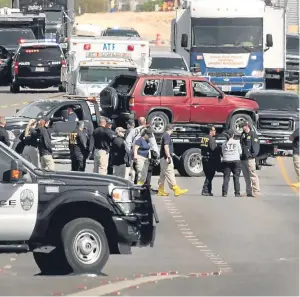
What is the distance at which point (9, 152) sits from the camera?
44.0ft

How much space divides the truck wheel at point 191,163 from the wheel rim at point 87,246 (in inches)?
493

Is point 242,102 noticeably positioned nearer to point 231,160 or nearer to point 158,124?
point 158,124

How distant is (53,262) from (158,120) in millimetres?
14267

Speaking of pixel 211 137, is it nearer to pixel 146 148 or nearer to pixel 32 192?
pixel 146 148

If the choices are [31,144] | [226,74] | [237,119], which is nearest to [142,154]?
[31,144]

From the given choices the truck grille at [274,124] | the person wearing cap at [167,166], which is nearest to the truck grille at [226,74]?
the truck grille at [274,124]

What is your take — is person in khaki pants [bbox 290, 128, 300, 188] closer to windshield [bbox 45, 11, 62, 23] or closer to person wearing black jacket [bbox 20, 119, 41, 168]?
person wearing black jacket [bbox 20, 119, 41, 168]

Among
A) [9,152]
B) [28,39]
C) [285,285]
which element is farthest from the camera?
[28,39]

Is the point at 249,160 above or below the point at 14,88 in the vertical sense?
below

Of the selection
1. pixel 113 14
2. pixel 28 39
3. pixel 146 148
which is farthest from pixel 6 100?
pixel 113 14

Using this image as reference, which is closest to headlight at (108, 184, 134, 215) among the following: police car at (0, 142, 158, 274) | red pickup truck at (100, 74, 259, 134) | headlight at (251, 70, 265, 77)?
police car at (0, 142, 158, 274)

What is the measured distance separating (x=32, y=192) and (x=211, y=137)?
34.7 ft

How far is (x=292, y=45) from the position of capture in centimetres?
5488

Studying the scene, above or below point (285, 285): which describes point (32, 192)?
above
